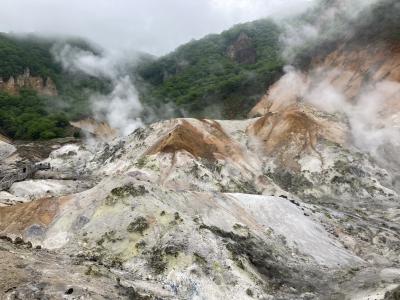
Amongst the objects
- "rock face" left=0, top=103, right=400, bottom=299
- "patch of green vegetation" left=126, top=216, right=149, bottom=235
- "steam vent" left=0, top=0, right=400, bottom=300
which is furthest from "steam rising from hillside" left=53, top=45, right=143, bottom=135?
"patch of green vegetation" left=126, top=216, right=149, bottom=235

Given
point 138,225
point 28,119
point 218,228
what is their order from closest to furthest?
1. point 138,225
2. point 218,228
3. point 28,119

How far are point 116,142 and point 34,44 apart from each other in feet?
265

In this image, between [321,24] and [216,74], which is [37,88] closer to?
[216,74]

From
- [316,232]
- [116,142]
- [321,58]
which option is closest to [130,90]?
[321,58]

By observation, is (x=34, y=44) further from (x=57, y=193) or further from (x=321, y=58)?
(x=57, y=193)

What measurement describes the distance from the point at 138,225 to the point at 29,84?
96716mm

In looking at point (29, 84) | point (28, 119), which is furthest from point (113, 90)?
point (28, 119)

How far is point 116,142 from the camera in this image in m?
57.2

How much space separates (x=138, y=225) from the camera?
1050 inches

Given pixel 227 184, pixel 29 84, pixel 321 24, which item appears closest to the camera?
pixel 227 184

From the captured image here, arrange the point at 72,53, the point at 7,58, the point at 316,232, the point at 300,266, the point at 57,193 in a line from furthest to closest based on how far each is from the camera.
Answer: the point at 72,53, the point at 7,58, the point at 57,193, the point at 316,232, the point at 300,266

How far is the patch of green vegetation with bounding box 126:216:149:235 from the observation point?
2647 centimetres

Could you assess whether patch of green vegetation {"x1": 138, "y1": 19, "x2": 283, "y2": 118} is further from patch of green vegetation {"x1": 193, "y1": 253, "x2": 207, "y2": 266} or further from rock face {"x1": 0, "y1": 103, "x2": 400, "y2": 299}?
patch of green vegetation {"x1": 193, "y1": 253, "x2": 207, "y2": 266}

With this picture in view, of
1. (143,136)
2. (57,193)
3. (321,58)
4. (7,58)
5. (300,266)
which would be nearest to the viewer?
(300,266)
